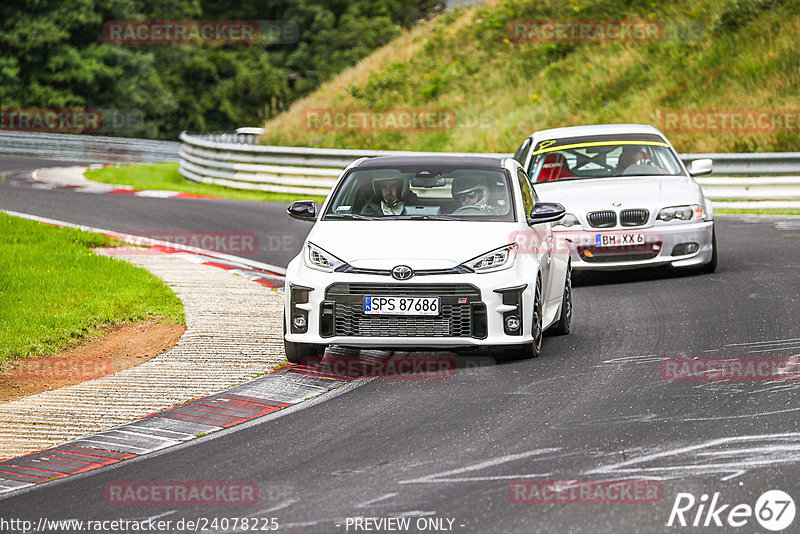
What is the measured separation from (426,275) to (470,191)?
1362 millimetres

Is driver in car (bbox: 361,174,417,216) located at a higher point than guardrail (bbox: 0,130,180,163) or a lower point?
higher

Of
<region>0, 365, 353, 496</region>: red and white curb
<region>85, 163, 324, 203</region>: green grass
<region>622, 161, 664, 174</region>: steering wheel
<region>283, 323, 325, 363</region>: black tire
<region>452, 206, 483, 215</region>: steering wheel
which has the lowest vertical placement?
<region>85, 163, 324, 203</region>: green grass

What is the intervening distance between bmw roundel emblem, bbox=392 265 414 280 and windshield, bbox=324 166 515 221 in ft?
2.99

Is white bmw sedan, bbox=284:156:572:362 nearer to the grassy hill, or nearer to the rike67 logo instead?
the rike67 logo

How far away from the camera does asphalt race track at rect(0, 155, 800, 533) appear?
5551mm

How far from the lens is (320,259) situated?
8938 millimetres

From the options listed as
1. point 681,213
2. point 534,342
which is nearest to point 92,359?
point 534,342

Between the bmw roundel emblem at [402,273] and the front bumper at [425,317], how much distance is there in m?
0.04

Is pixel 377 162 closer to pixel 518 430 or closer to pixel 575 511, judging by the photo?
pixel 518 430

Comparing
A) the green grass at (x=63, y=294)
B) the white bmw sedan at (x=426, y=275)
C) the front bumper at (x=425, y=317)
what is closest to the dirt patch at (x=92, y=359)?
the green grass at (x=63, y=294)

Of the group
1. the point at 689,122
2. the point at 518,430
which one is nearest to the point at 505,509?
the point at 518,430

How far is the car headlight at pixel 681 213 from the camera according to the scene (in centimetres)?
1295

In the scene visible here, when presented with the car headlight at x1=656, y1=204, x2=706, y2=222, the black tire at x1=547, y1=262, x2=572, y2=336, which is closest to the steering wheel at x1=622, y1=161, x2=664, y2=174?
the car headlight at x1=656, y1=204, x2=706, y2=222

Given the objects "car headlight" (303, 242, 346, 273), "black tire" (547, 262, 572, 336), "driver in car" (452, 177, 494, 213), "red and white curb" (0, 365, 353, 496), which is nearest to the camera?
"red and white curb" (0, 365, 353, 496)
